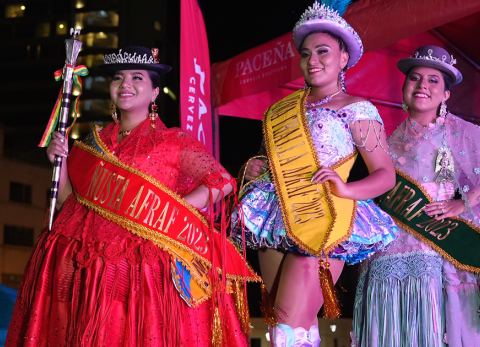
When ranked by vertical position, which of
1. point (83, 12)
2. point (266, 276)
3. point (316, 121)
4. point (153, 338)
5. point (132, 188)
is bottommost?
point (153, 338)

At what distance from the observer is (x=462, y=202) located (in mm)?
3762

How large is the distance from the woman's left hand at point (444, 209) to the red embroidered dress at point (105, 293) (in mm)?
1069

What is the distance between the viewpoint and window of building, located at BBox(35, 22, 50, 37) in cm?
1638

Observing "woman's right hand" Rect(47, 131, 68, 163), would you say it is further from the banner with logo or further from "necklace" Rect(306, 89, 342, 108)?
the banner with logo

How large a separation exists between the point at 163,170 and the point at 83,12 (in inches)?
582

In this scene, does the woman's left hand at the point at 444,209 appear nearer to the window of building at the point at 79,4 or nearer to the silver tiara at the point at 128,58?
the silver tiara at the point at 128,58

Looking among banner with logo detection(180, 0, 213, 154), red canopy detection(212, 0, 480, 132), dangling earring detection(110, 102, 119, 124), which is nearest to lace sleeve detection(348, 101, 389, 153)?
dangling earring detection(110, 102, 119, 124)

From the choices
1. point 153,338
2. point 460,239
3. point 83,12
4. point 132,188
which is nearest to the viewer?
point 153,338

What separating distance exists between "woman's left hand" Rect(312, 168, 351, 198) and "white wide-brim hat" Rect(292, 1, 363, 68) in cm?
58

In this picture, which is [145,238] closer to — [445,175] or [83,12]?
[445,175]

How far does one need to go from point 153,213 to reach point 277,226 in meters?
0.52

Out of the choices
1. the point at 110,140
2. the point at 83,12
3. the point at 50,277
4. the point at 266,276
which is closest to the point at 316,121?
the point at 266,276

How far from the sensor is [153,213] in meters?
3.25

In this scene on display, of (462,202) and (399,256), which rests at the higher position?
(462,202)
